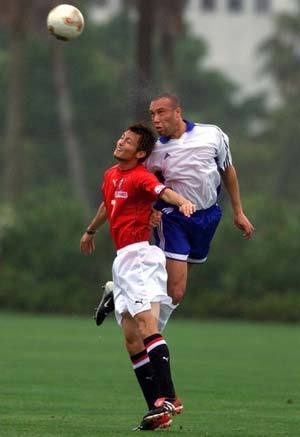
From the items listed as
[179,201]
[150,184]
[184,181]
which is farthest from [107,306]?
[179,201]

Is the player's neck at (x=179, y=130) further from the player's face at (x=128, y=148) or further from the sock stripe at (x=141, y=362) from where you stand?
the sock stripe at (x=141, y=362)

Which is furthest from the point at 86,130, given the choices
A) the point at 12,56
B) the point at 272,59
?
the point at 12,56

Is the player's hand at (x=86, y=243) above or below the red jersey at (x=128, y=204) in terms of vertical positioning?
below

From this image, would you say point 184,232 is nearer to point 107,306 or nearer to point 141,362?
point 107,306

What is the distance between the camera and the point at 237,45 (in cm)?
10862

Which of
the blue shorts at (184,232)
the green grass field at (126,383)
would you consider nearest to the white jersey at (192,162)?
the blue shorts at (184,232)

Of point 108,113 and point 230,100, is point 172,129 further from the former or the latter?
point 230,100

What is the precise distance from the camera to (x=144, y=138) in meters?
11.8

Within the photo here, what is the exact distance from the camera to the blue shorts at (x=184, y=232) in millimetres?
12109

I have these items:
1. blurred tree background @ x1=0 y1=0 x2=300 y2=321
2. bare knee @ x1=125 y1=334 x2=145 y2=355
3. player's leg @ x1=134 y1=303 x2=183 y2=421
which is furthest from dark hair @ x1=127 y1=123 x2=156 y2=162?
blurred tree background @ x1=0 y1=0 x2=300 y2=321

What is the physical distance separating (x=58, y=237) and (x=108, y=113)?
3667cm

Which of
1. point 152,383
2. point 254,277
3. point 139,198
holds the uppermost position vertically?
point 139,198

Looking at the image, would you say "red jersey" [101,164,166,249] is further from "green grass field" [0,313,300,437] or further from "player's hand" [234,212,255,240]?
"green grass field" [0,313,300,437]

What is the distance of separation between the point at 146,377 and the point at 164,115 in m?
2.01
